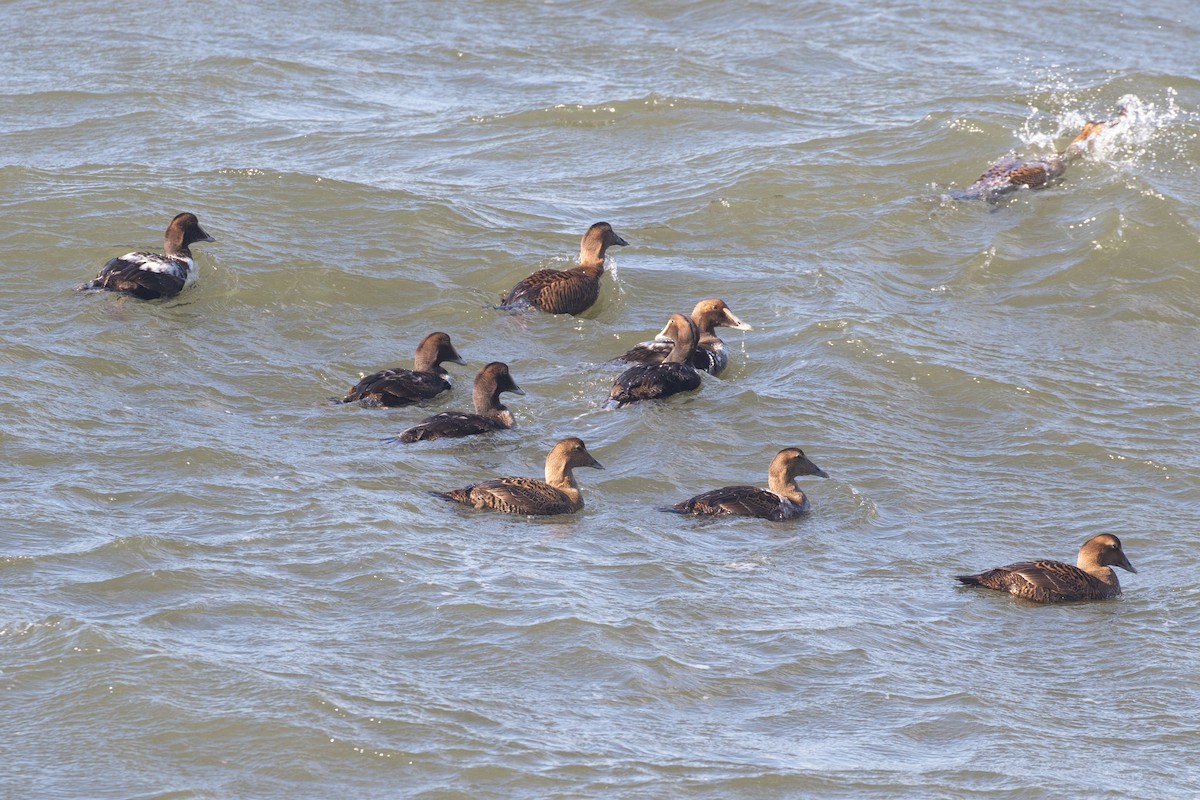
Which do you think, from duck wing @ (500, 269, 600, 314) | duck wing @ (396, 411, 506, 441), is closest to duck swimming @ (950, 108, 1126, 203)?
duck wing @ (500, 269, 600, 314)

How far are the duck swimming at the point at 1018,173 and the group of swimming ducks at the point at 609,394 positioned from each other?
13 mm

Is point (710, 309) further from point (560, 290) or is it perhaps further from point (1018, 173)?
→ point (1018, 173)

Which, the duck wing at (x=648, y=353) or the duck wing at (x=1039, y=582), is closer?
the duck wing at (x=1039, y=582)

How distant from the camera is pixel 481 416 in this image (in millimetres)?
11117

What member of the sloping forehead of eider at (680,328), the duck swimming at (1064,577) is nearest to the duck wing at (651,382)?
the sloping forehead of eider at (680,328)

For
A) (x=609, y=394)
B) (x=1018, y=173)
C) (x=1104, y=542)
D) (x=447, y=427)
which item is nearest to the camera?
(x=1104, y=542)

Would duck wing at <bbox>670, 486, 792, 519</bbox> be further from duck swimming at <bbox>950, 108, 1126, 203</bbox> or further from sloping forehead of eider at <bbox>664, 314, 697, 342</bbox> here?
duck swimming at <bbox>950, 108, 1126, 203</bbox>

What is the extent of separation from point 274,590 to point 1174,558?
199 inches

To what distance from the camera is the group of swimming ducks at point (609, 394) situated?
926 cm

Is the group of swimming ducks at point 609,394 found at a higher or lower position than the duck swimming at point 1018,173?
lower

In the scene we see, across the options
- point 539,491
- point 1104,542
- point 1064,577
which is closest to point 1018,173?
point 1104,542

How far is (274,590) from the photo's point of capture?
8484 mm

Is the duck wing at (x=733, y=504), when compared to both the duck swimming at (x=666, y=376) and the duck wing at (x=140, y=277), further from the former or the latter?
the duck wing at (x=140, y=277)

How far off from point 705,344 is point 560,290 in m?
1.34
